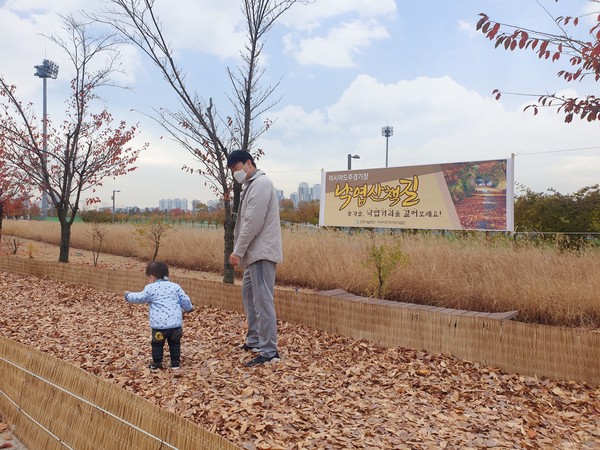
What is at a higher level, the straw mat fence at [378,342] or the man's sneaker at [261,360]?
the straw mat fence at [378,342]

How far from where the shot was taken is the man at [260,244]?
392cm

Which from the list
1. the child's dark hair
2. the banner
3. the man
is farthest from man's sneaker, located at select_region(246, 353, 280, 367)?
the banner

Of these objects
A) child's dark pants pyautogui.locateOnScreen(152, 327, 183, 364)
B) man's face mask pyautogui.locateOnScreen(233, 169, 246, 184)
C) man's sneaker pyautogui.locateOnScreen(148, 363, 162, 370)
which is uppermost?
man's face mask pyautogui.locateOnScreen(233, 169, 246, 184)

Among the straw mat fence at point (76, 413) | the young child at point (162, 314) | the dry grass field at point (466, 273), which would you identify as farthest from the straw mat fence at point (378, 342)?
the dry grass field at point (466, 273)

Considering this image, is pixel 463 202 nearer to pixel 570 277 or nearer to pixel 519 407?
pixel 570 277

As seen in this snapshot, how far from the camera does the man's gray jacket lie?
3.91 m

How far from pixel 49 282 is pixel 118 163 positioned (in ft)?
10.3

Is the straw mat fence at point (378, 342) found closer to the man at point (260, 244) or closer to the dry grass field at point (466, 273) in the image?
the man at point (260, 244)

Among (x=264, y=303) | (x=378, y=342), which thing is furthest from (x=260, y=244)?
(x=378, y=342)

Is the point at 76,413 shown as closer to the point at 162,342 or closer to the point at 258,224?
the point at 162,342

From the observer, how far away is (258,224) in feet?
12.9

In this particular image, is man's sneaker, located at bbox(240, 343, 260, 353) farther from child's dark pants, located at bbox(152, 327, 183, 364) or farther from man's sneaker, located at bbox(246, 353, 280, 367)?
child's dark pants, located at bbox(152, 327, 183, 364)

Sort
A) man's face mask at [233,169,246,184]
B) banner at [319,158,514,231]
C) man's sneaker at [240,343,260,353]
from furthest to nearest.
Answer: banner at [319,158,514,231] < man's sneaker at [240,343,260,353] < man's face mask at [233,169,246,184]

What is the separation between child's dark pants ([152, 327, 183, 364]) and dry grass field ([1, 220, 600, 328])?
3528mm
